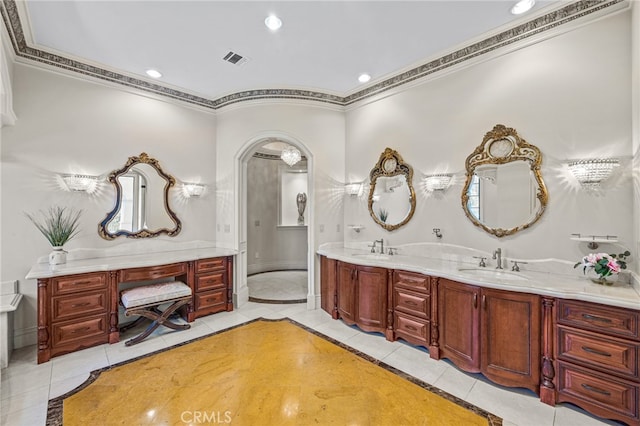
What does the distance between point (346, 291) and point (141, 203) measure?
3.09 metres

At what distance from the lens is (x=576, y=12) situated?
2.46 metres

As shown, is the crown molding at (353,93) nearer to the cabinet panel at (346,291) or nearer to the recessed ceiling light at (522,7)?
the recessed ceiling light at (522,7)

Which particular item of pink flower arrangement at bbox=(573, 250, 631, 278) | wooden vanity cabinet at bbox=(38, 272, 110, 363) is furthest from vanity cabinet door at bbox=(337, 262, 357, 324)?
wooden vanity cabinet at bbox=(38, 272, 110, 363)

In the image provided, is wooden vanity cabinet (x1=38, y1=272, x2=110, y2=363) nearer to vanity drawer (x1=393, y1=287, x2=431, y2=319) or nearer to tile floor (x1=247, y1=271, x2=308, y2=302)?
tile floor (x1=247, y1=271, x2=308, y2=302)

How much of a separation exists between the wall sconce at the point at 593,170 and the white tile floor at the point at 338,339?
1.79 metres

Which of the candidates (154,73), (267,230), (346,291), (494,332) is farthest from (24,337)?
(494,332)

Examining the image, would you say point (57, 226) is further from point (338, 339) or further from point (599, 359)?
point (599, 359)

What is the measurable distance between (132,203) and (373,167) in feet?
11.2

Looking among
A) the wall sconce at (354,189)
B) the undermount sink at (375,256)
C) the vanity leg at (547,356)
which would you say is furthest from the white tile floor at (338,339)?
the wall sconce at (354,189)

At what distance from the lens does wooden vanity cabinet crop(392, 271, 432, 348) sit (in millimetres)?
2910

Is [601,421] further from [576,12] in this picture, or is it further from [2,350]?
[2,350]

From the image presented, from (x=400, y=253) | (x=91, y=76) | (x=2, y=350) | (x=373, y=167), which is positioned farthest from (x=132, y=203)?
(x=400, y=253)

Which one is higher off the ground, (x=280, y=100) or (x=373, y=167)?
(x=280, y=100)

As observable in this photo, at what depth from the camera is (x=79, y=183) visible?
10.9ft
